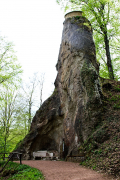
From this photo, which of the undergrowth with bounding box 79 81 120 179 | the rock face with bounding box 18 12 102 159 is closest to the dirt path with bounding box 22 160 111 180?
the undergrowth with bounding box 79 81 120 179

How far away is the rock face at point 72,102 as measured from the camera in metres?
10.7

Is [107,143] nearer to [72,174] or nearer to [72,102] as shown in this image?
[72,174]

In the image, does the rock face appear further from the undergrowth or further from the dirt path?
the dirt path

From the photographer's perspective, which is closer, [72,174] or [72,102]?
[72,174]

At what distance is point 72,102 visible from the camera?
12953 mm

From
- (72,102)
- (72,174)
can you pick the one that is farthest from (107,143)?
(72,102)

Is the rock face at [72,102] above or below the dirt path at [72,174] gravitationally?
above

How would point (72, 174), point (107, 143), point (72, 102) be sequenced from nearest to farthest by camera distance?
point (72, 174) < point (107, 143) < point (72, 102)

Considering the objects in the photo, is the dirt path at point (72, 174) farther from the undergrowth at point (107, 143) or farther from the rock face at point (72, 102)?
the rock face at point (72, 102)

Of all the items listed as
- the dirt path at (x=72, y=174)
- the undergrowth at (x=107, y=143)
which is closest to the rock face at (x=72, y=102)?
the undergrowth at (x=107, y=143)

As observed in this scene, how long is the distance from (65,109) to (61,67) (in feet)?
17.3

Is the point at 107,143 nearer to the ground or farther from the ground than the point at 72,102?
nearer to the ground

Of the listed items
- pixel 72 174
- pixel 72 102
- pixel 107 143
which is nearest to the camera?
pixel 72 174

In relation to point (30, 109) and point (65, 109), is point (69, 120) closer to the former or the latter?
point (65, 109)
